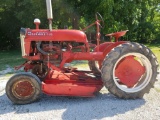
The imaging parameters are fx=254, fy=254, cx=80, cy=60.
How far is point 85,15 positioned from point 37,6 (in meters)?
2.75

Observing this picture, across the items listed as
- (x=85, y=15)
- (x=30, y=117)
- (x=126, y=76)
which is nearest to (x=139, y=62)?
(x=126, y=76)

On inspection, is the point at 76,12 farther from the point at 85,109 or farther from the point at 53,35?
the point at 85,109

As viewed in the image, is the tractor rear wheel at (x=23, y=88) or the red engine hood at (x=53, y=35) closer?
the tractor rear wheel at (x=23, y=88)

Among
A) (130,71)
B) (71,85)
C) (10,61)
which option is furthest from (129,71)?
(10,61)

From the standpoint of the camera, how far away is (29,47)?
5.04 m

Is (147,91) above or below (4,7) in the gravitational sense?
below

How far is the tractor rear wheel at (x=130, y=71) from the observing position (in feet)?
15.6

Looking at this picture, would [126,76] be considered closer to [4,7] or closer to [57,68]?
[57,68]

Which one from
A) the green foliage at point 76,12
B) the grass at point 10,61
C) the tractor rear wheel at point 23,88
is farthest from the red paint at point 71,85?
the green foliage at point 76,12

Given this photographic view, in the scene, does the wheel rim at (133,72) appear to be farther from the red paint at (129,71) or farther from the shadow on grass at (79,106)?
the shadow on grass at (79,106)

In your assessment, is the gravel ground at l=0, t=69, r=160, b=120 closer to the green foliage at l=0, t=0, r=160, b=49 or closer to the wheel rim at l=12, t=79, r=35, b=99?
the wheel rim at l=12, t=79, r=35, b=99

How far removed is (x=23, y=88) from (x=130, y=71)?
2.11 metres

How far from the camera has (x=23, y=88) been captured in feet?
15.5

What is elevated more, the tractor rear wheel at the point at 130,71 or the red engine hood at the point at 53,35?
the red engine hood at the point at 53,35
